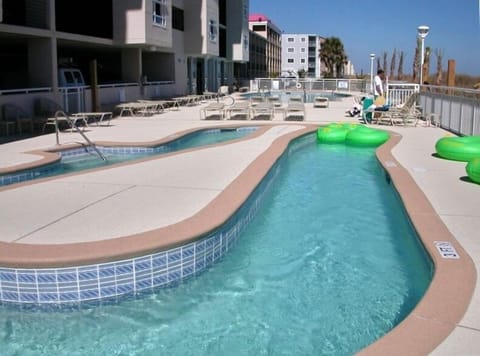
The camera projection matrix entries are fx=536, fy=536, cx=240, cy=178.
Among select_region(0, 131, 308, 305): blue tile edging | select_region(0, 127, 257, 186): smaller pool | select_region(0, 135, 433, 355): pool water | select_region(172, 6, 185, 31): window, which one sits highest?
select_region(172, 6, 185, 31): window

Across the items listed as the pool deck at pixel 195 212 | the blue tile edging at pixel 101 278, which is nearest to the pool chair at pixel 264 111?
the pool deck at pixel 195 212

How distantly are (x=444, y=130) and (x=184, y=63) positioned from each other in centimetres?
2063

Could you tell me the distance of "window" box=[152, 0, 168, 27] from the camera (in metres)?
24.5

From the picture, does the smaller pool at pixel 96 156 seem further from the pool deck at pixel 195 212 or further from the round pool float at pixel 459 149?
the round pool float at pixel 459 149

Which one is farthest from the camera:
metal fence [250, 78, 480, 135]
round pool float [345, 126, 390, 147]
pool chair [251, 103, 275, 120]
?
pool chair [251, 103, 275, 120]

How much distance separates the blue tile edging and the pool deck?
0.33 ft

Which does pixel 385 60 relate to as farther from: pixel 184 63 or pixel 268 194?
pixel 268 194

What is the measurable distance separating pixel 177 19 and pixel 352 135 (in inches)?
860

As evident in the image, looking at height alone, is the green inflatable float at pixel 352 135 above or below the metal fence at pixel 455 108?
below

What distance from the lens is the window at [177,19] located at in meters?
31.9

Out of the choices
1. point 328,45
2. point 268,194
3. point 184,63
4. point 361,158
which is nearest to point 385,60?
point 328,45

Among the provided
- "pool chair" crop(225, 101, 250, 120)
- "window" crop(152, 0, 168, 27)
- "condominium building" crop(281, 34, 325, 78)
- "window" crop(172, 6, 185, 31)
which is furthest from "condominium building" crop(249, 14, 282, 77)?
"pool chair" crop(225, 101, 250, 120)

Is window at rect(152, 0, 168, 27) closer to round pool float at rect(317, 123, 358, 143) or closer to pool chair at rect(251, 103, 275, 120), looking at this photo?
pool chair at rect(251, 103, 275, 120)

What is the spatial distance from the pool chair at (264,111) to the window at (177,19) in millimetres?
13025
